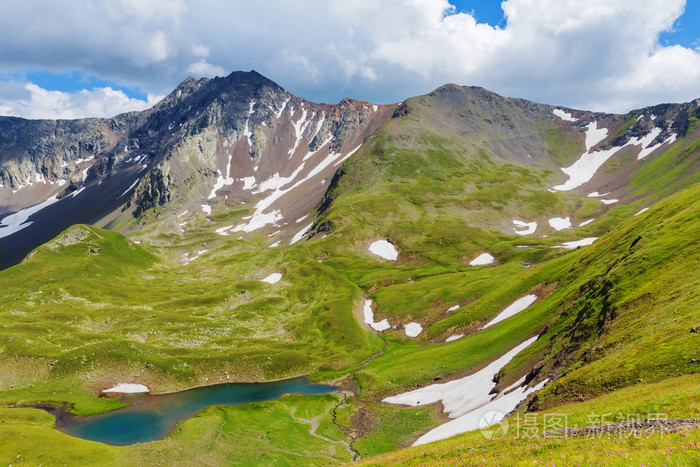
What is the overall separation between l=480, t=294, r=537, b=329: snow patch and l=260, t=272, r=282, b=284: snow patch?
327 feet

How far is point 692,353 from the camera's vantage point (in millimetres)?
27219

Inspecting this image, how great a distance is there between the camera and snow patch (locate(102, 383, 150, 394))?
271ft

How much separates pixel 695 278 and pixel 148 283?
181m

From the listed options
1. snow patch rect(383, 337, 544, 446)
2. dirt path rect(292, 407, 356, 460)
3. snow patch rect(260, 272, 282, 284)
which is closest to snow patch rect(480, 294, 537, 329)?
snow patch rect(383, 337, 544, 446)

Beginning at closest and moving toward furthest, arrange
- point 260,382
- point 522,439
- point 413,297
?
1. point 522,439
2. point 260,382
3. point 413,297

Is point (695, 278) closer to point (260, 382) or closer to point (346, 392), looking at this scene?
point (346, 392)

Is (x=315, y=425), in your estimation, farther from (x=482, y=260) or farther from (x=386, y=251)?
(x=386, y=251)

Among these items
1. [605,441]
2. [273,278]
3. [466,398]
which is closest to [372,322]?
[273,278]

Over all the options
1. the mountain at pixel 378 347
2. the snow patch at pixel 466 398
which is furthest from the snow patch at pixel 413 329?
the snow patch at pixel 466 398

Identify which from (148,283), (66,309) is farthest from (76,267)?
(66,309)

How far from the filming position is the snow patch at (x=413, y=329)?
366 ft

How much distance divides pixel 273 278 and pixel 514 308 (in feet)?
358

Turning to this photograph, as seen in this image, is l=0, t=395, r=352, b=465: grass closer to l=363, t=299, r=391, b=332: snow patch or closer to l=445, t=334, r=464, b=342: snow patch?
l=445, t=334, r=464, b=342: snow patch

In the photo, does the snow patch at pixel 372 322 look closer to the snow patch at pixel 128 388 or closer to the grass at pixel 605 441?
the snow patch at pixel 128 388
